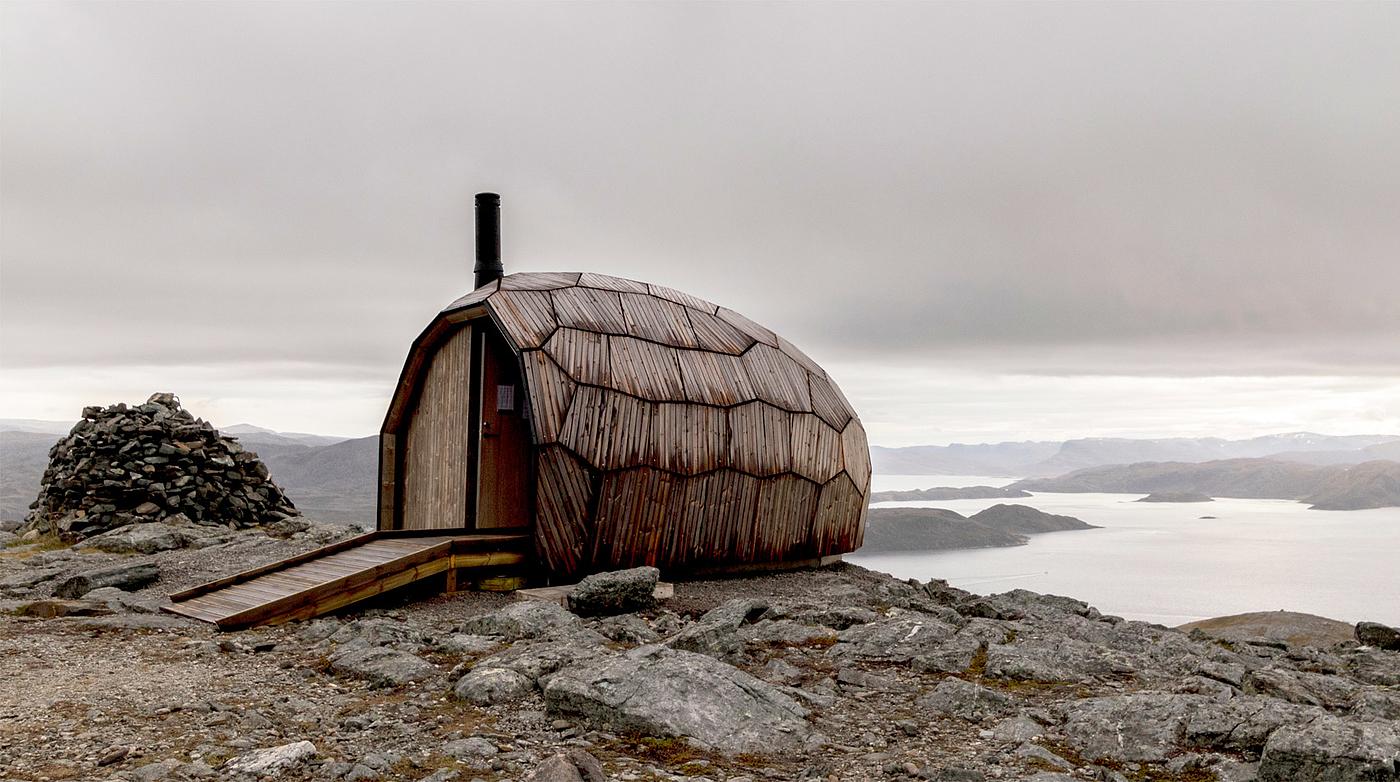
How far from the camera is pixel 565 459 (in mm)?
11117

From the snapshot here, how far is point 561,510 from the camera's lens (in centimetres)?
1123

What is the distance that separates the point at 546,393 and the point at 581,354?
87cm

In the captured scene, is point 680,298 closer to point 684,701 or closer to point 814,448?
point 814,448

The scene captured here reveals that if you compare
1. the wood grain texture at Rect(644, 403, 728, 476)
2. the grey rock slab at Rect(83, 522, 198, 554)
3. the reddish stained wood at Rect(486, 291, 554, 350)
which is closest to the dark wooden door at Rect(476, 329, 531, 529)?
the reddish stained wood at Rect(486, 291, 554, 350)

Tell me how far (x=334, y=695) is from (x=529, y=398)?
5062 mm

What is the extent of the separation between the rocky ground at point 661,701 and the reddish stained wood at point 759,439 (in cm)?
335

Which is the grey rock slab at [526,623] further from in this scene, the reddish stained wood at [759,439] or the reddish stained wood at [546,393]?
the reddish stained wood at [759,439]

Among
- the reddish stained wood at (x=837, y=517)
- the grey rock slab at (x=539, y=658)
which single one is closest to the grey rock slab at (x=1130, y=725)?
the grey rock slab at (x=539, y=658)

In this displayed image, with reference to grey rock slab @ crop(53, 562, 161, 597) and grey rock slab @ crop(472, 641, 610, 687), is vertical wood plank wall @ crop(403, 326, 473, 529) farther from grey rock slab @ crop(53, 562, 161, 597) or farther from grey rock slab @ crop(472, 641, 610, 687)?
grey rock slab @ crop(472, 641, 610, 687)

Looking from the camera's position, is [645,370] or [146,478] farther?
[146,478]

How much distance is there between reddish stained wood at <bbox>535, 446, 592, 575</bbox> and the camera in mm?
11047

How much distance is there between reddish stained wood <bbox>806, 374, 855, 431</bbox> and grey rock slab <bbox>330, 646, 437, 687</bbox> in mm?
8429

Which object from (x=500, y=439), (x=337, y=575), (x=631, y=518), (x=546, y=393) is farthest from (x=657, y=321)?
(x=337, y=575)

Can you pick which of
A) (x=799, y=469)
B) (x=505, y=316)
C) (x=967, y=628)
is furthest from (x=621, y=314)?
(x=967, y=628)
